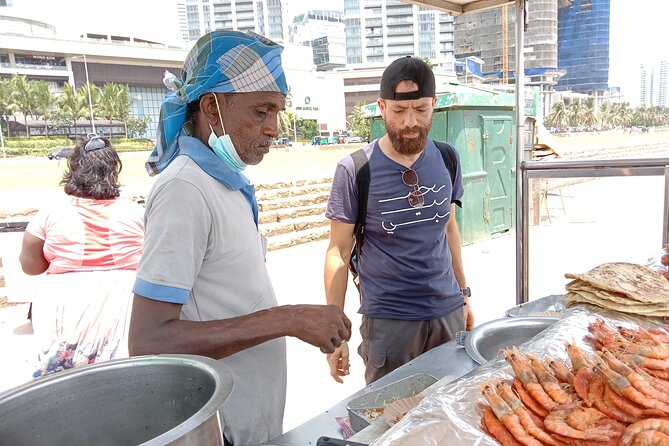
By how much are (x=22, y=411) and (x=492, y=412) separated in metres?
0.91

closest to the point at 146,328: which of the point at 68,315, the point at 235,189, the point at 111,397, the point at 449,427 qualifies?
the point at 111,397

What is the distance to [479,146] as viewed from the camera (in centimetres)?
868

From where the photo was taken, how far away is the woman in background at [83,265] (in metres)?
2.78

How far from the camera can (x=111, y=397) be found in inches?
36.8

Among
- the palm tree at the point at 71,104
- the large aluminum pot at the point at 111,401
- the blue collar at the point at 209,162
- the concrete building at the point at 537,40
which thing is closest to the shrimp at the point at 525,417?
the large aluminum pot at the point at 111,401

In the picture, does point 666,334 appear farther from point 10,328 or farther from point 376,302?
point 10,328

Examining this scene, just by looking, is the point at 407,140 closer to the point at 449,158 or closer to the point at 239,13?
the point at 449,158

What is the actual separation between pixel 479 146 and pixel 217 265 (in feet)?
26.5

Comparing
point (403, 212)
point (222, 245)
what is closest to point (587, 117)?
point (403, 212)

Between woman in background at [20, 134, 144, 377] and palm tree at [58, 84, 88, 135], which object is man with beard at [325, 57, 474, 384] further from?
palm tree at [58, 84, 88, 135]

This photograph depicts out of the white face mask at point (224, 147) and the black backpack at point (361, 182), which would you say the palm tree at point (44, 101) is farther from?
the white face mask at point (224, 147)

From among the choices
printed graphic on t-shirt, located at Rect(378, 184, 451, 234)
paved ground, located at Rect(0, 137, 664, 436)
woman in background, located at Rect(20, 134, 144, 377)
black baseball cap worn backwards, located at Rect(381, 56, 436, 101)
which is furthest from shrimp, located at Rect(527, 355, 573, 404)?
woman in background, located at Rect(20, 134, 144, 377)

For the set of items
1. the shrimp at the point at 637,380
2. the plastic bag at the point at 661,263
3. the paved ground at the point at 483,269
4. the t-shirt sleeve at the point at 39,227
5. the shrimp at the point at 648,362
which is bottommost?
the paved ground at the point at 483,269

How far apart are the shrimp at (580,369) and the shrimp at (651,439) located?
0.51 ft
